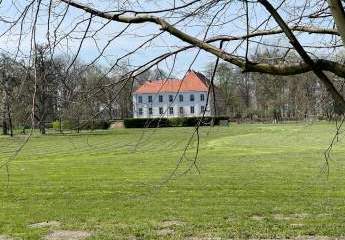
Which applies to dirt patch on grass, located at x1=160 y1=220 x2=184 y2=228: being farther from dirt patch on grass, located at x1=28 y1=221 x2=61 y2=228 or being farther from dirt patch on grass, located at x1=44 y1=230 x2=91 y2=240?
dirt patch on grass, located at x1=28 y1=221 x2=61 y2=228

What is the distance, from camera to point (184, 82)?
15.5 ft

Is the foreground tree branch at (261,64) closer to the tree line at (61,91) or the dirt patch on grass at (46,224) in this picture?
the tree line at (61,91)

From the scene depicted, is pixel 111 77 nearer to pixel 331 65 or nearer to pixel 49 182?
pixel 331 65

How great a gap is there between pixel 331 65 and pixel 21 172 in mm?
18898

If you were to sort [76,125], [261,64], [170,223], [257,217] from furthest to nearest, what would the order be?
[257,217], [170,223], [76,125], [261,64]

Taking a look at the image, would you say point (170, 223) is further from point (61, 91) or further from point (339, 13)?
point (339, 13)

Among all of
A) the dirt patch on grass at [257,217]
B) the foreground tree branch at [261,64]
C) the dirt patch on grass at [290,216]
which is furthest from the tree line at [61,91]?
the dirt patch on grass at [290,216]

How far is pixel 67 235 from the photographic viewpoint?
9180 mm

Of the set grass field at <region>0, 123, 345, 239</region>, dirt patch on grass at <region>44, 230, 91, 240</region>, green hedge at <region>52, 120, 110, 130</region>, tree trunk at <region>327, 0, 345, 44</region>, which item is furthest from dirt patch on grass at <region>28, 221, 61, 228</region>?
tree trunk at <region>327, 0, 345, 44</region>

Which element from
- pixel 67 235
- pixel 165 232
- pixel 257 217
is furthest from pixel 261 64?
pixel 257 217

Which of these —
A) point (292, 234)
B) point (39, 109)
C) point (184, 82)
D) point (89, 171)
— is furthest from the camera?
point (89, 171)

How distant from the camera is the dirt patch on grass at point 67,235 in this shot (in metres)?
8.96

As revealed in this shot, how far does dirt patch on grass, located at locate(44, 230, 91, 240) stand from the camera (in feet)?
29.4


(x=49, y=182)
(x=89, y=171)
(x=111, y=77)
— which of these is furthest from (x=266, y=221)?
(x=89, y=171)
